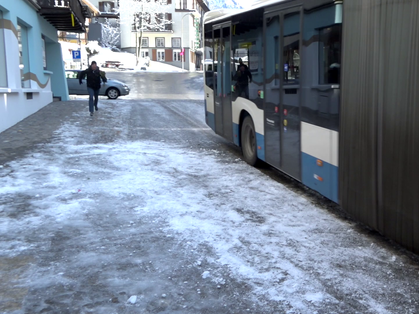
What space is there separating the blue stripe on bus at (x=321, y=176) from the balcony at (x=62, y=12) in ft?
50.1

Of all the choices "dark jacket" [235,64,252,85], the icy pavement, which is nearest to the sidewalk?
the icy pavement

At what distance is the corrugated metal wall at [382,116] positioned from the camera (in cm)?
385

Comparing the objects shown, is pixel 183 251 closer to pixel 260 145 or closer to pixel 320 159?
pixel 320 159

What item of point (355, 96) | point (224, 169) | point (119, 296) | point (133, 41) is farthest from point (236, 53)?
point (133, 41)

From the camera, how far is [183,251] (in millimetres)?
4555

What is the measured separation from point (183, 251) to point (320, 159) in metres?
2.06

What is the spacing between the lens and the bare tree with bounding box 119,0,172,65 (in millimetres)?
74438

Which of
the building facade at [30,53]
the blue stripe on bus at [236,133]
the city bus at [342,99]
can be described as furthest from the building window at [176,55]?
the city bus at [342,99]

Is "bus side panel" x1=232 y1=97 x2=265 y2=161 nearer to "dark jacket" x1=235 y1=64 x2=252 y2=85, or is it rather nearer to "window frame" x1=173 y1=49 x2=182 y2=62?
"dark jacket" x1=235 y1=64 x2=252 y2=85

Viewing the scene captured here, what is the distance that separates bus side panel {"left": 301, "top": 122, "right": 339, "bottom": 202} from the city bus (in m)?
0.01

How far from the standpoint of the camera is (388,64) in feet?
13.4

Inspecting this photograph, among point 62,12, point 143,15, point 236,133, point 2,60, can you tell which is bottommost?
point 236,133

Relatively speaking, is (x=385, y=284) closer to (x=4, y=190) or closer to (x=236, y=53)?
(x=4, y=190)

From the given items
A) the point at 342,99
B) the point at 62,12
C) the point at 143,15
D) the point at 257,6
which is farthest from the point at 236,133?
the point at 143,15
